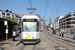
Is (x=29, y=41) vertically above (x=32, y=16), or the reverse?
(x=32, y=16)

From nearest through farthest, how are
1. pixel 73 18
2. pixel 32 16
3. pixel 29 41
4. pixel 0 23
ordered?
pixel 29 41 → pixel 32 16 → pixel 0 23 → pixel 73 18

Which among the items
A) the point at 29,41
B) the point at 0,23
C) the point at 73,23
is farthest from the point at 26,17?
the point at 73,23

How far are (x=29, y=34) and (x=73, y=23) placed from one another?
81.7 m

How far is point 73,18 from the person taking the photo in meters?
88.8

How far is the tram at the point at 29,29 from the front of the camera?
12438 mm

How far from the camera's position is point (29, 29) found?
1268 cm

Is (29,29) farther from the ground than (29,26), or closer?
closer

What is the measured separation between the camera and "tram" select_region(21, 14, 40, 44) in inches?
490

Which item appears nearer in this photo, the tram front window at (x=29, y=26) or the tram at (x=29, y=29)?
the tram at (x=29, y=29)

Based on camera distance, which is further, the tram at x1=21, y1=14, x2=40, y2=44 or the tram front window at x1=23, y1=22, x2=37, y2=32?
the tram front window at x1=23, y1=22, x2=37, y2=32

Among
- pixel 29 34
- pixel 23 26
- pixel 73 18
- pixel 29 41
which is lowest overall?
pixel 29 41

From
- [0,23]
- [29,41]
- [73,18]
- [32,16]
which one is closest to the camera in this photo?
[29,41]

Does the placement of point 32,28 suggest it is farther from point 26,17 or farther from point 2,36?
point 2,36

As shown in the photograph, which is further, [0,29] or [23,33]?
[0,29]
